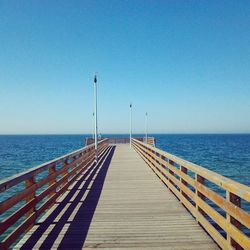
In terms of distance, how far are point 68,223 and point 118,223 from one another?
901mm

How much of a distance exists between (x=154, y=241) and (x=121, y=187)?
16.3 ft

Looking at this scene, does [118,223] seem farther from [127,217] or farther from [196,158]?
[196,158]

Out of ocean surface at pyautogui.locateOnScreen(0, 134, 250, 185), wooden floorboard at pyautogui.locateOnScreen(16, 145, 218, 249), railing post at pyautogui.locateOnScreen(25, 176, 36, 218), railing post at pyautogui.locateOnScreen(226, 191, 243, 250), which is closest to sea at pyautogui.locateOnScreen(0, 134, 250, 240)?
ocean surface at pyautogui.locateOnScreen(0, 134, 250, 185)

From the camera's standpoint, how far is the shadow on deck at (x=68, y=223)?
485 cm

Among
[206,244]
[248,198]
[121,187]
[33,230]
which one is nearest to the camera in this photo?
[248,198]

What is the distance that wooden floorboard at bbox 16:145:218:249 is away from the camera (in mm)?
4820

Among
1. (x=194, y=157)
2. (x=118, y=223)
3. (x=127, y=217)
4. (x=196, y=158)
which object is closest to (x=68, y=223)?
(x=118, y=223)

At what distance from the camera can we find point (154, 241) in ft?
16.1

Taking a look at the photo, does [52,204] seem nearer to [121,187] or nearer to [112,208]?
[112,208]

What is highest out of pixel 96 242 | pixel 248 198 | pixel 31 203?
pixel 248 198

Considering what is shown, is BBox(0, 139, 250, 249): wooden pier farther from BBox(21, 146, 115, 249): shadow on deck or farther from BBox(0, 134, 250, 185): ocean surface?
BBox(0, 134, 250, 185): ocean surface

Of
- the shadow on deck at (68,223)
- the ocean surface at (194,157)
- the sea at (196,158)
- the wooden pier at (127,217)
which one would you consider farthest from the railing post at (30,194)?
the ocean surface at (194,157)

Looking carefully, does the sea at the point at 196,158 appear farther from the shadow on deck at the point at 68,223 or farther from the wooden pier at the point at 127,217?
the wooden pier at the point at 127,217

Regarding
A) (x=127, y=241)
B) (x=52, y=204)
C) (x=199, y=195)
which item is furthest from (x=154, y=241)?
(x=52, y=204)
